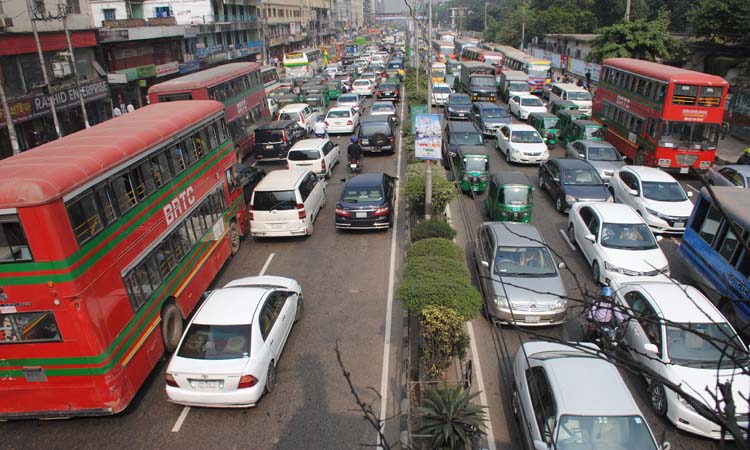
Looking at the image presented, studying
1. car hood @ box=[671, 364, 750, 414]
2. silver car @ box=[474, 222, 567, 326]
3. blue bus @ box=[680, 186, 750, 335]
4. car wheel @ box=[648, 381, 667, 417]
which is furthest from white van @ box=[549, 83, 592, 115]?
car hood @ box=[671, 364, 750, 414]

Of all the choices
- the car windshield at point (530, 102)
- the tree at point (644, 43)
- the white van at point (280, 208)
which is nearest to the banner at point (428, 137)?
the white van at point (280, 208)

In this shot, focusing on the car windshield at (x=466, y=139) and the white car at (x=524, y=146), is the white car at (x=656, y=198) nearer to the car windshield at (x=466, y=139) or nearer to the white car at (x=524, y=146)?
the white car at (x=524, y=146)

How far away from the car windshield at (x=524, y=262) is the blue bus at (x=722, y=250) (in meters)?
3.03

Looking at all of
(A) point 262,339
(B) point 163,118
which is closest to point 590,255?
(A) point 262,339

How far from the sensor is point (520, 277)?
10836mm

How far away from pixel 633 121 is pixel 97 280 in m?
22.1

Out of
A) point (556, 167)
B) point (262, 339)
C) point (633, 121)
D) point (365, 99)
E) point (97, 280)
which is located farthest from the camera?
point (365, 99)

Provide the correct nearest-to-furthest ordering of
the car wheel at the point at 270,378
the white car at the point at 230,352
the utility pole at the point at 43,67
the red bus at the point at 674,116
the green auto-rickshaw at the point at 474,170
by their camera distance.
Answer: the white car at the point at 230,352
the car wheel at the point at 270,378
the green auto-rickshaw at the point at 474,170
the red bus at the point at 674,116
the utility pole at the point at 43,67

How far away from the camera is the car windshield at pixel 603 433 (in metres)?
6.17

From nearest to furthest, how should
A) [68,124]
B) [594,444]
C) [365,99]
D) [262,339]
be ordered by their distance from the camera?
[594,444], [262,339], [68,124], [365,99]

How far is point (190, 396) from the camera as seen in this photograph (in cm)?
806

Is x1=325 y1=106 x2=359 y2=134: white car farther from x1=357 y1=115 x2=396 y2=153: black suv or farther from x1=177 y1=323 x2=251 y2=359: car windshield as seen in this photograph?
x1=177 y1=323 x2=251 y2=359: car windshield

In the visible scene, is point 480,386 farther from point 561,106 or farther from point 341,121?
point 561,106

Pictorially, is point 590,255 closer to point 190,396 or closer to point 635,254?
point 635,254
